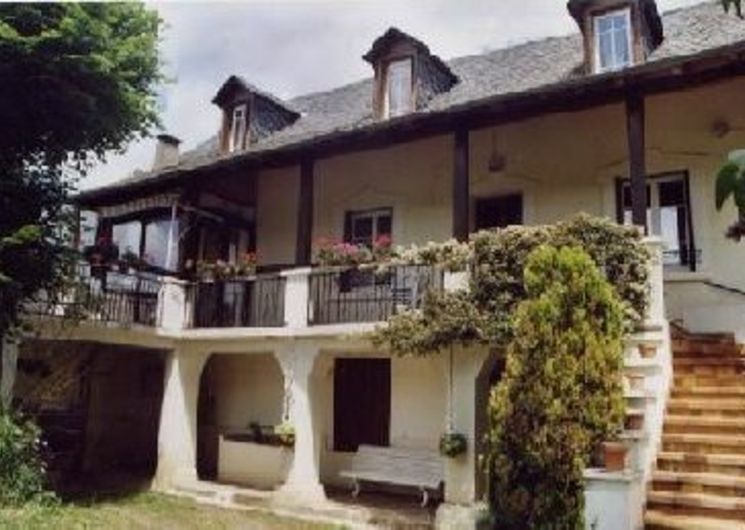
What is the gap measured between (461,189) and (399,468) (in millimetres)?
4888

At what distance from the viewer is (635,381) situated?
9797 millimetres

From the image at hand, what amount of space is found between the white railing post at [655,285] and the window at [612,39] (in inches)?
178

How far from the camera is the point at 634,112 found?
1136cm

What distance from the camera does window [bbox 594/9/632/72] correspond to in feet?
44.5

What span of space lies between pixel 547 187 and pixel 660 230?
2.22 metres

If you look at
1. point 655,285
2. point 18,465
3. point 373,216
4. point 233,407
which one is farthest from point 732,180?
point 233,407

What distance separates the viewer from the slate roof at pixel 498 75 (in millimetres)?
13430

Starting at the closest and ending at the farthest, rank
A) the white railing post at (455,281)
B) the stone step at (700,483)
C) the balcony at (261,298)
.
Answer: the stone step at (700,483) → the white railing post at (455,281) → the balcony at (261,298)

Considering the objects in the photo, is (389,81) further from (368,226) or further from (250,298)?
(250,298)

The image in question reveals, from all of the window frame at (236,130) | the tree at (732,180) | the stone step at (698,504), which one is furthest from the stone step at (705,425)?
the window frame at (236,130)

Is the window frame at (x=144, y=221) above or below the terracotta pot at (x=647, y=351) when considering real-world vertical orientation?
above

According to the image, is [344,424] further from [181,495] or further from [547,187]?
[547,187]

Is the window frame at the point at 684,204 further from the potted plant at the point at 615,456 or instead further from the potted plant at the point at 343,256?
the potted plant at the point at 615,456

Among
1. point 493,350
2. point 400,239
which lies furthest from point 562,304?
point 400,239
